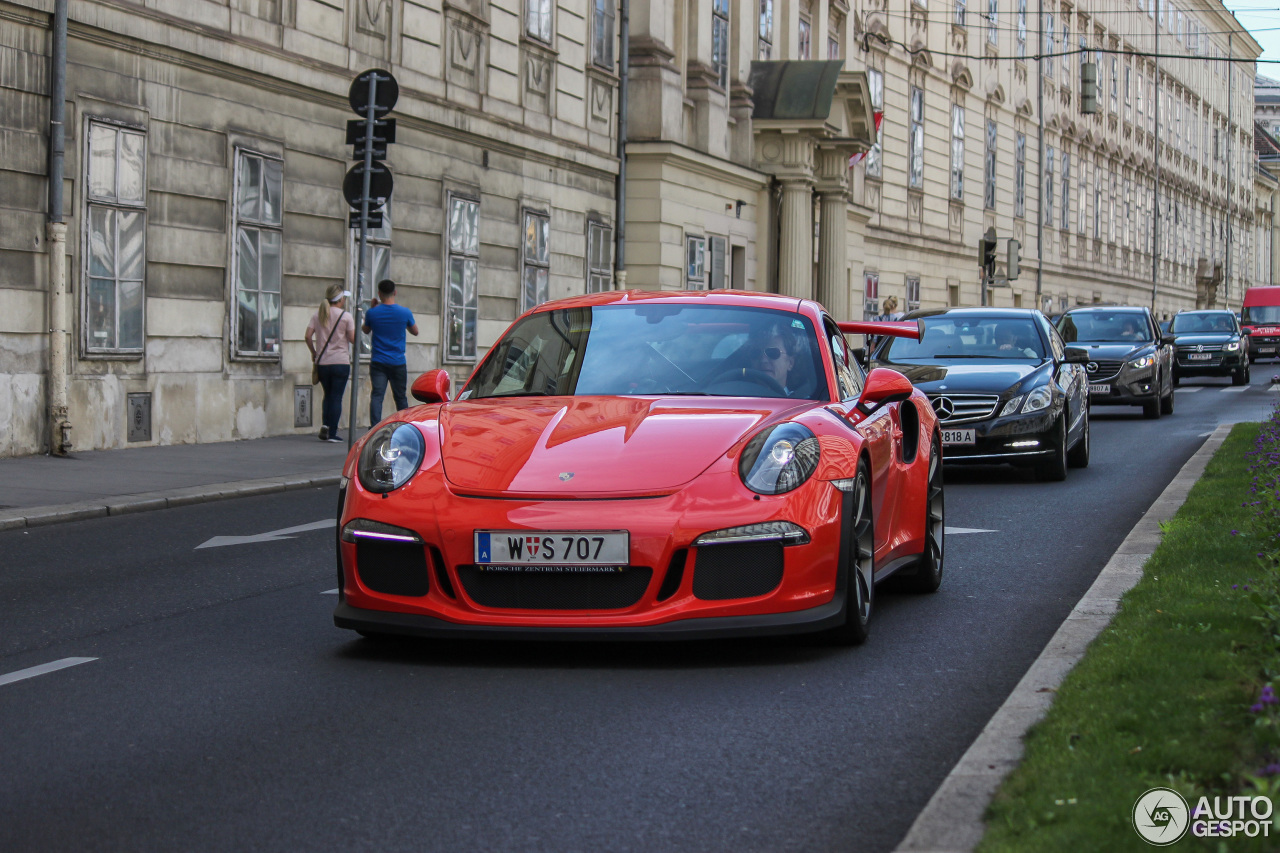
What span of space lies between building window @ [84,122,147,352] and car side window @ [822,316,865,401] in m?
10.1

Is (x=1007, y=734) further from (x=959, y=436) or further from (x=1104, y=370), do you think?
(x=1104, y=370)

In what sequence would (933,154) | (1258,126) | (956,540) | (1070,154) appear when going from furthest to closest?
(1258,126), (1070,154), (933,154), (956,540)

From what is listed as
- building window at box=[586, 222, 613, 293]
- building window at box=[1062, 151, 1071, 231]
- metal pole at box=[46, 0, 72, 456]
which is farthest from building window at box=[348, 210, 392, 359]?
building window at box=[1062, 151, 1071, 231]

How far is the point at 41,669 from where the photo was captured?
6.18 meters

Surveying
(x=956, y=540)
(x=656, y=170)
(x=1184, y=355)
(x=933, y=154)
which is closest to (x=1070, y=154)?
(x=933, y=154)

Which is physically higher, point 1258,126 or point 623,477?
point 1258,126

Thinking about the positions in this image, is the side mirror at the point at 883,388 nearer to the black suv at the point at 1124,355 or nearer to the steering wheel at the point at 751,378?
the steering wheel at the point at 751,378

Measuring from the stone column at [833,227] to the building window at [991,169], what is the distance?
55.1 ft

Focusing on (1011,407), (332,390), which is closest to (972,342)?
(1011,407)

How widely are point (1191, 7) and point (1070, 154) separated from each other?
103 ft

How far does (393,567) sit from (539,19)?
2114 centimetres

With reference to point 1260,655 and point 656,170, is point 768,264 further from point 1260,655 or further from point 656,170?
point 1260,655

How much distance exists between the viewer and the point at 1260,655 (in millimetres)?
5051

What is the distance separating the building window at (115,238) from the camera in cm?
1619
